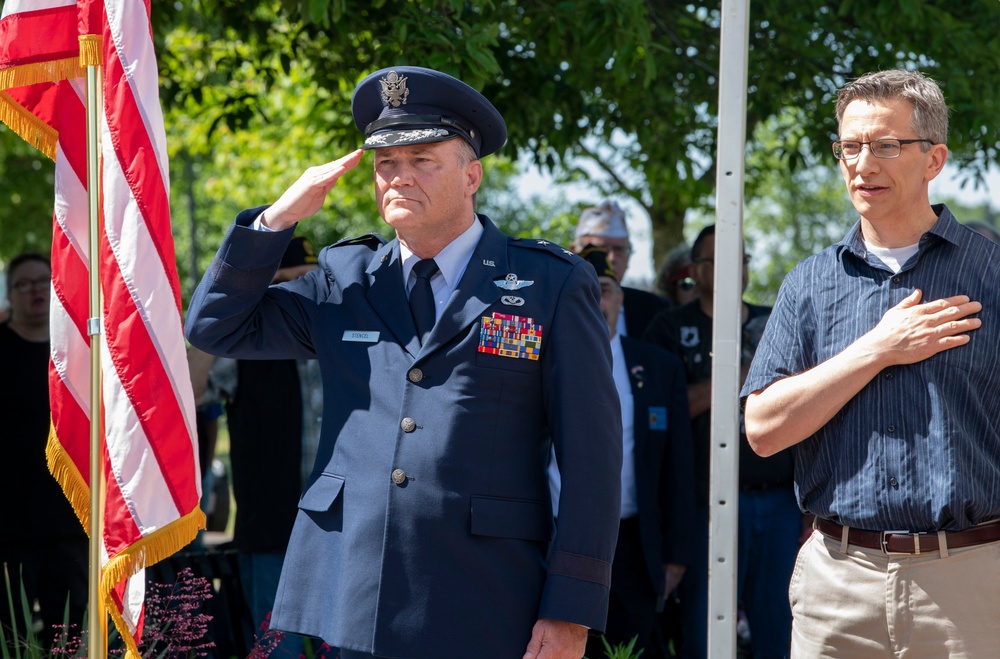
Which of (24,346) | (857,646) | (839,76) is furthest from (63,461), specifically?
(839,76)

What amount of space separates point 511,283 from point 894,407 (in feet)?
3.07

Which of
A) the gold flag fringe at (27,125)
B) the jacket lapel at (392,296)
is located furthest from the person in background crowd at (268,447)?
the jacket lapel at (392,296)

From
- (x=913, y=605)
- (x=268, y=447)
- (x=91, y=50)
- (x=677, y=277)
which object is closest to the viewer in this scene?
(x=913, y=605)

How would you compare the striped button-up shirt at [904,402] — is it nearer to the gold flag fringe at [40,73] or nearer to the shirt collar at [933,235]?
the shirt collar at [933,235]

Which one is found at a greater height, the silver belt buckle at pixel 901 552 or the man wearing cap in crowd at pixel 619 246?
the man wearing cap in crowd at pixel 619 246

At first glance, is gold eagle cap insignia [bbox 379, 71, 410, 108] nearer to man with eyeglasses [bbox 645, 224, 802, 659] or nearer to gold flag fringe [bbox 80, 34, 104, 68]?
gold flag fringe [bbox 80, 34, 104, 68]

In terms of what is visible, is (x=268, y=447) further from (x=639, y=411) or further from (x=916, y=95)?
(x=916, y=95)

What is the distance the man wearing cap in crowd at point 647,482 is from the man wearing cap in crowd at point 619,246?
1.03 metres

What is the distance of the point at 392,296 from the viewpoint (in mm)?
2955

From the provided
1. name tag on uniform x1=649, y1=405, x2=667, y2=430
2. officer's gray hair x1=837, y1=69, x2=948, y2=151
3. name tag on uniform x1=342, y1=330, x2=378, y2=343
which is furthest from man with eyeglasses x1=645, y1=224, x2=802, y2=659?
name tag on uniform x1=342, y1=330, x2=378, y2=343

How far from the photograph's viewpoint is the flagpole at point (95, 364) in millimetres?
3486

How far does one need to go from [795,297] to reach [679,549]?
240 cm

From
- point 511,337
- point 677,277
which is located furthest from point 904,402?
point 677,277

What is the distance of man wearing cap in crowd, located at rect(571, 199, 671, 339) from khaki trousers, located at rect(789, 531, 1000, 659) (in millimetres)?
3538
